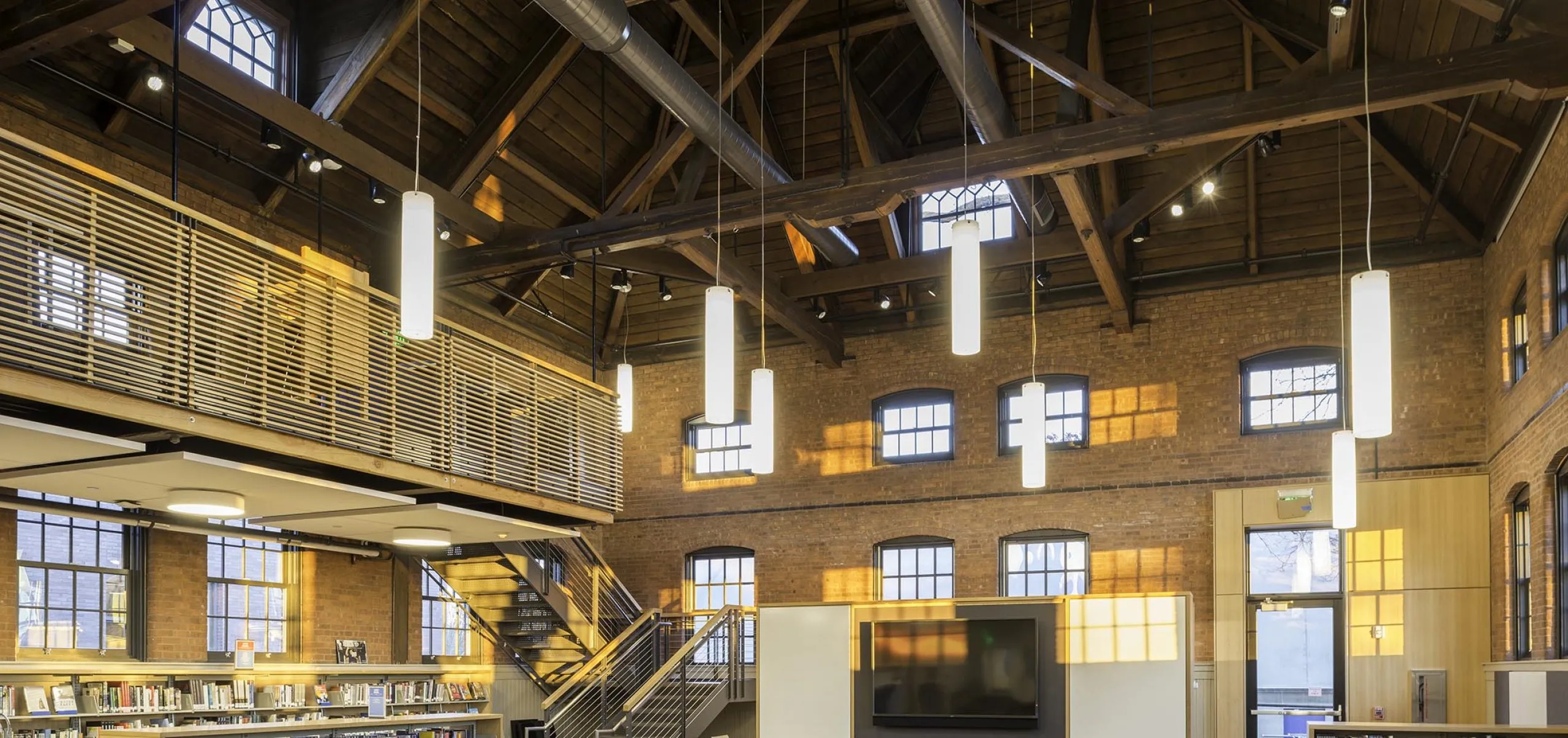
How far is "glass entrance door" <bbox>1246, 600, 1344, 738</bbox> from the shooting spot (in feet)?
42.3

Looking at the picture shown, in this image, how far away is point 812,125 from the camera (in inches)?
579

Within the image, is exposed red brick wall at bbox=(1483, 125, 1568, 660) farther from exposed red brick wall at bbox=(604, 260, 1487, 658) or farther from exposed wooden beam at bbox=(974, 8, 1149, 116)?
exposed wooden beam at bbox=(974, 8, 1149, 116)

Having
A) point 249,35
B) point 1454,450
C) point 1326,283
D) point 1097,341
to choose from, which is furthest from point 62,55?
point 1454,450

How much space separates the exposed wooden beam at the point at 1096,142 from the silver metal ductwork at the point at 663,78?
41 cm

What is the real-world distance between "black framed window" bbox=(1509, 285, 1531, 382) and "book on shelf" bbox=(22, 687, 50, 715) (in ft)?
40.0

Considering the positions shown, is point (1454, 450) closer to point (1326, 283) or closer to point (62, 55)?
point (1326, 283)

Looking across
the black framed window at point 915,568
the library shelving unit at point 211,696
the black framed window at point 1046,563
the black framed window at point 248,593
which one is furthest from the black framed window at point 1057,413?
the black framed window at point 248,593

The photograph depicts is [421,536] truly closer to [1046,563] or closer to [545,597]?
[545,597]

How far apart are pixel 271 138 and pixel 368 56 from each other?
Answer: 112 cm

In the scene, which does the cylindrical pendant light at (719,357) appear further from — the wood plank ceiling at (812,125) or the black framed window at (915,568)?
the black framed window at (915,568)

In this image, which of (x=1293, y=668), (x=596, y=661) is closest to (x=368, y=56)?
(x=596, y=661)

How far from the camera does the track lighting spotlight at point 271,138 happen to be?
10.5m

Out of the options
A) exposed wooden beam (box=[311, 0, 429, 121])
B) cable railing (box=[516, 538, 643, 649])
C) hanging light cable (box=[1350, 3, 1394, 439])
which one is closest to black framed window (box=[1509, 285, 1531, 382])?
hanging light cable (box=[1350, 3, 1394, 439])

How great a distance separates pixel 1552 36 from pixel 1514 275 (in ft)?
11.7
